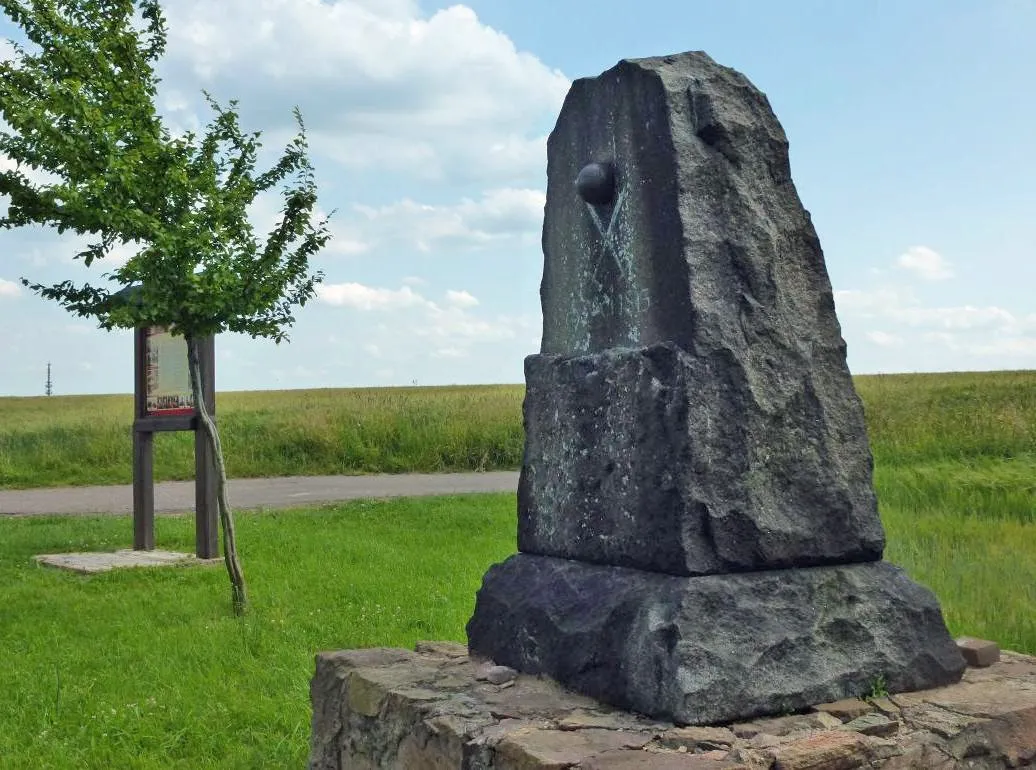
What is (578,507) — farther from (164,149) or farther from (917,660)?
(164,149)

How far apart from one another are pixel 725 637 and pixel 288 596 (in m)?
5.69

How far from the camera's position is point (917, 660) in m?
3.54

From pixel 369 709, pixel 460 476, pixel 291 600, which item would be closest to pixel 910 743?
pixel 369 709

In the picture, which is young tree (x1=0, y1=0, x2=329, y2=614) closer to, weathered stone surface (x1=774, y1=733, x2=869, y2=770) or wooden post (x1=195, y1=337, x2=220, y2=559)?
wooden post (x1=195, y1=337, x2=220, y2=559)

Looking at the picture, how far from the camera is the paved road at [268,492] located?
15508 mm

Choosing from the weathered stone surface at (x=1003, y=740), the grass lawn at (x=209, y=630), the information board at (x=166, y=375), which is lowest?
the grass lawn at (x=209, y=630)

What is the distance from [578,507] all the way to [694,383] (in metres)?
0.65

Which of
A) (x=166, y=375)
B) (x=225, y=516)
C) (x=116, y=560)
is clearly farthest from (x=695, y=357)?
(x=166, y=375)

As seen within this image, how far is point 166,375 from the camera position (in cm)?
1134

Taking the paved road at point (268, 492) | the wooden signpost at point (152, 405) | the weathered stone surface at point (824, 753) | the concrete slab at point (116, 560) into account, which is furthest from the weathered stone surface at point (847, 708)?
the paved road at point (268, 492)

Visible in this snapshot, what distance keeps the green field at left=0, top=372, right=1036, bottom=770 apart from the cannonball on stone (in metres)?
2.72

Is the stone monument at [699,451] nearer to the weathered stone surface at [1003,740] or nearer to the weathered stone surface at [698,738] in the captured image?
the weathered stone surface at [698,738]

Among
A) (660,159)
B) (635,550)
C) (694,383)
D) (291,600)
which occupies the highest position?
(660,159)

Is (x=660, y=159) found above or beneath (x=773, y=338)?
above
